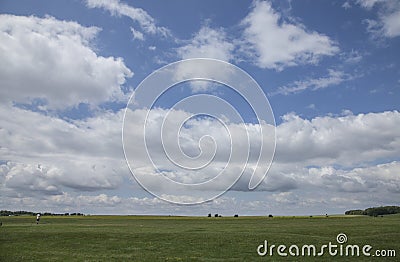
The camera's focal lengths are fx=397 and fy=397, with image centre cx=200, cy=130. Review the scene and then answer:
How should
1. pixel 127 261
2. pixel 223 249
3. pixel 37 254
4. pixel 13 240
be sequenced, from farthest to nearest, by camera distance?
pixel 13 240
pixel 223 249
pixel 37 254
pixel 127 261

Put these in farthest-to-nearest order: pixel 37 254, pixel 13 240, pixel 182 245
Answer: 1. pixel 13 240
2. pixel 182 245
3. pixel 37 254

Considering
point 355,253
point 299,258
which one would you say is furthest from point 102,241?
point 355,253

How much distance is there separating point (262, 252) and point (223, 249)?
389 centimetres

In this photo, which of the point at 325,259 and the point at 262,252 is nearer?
the point at 325,259

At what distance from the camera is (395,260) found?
33.1 metres

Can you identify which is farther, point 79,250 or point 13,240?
point 13,240

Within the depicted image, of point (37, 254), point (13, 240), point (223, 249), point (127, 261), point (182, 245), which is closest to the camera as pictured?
point (127, 261)

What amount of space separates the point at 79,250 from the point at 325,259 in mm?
23178

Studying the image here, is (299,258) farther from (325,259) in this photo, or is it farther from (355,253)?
(355,253)

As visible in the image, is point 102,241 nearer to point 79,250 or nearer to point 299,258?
point 79,250

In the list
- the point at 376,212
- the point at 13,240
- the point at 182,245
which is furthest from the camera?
the point at 376,212

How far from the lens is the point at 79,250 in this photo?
3909 centimetres

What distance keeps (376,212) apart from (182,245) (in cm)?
15044

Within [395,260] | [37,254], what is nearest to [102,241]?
[37,254]
